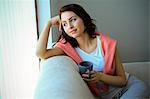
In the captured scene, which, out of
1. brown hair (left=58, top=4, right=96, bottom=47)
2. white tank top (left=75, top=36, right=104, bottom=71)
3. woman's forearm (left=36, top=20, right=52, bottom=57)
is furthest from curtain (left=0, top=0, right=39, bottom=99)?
white tank top (left=75, top=36, right=104, bottom=71)

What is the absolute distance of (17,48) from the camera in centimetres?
151

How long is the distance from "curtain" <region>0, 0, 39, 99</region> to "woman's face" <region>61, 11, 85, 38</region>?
0.31 meters

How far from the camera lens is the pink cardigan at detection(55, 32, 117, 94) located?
1.38 m

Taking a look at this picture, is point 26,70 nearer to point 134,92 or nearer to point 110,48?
point 110,48

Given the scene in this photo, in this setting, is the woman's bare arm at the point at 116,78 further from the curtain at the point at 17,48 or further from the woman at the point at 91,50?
the curtain at the point at 17,48

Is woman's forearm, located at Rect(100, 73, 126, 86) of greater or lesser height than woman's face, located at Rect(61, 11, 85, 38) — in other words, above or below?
below

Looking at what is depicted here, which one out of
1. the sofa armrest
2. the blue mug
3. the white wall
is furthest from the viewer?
the white wall

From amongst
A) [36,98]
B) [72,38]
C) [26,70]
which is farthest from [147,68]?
[36,98]

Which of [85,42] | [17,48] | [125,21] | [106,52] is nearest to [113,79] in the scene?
[106,52]

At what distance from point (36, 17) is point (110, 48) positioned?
61 centimetres

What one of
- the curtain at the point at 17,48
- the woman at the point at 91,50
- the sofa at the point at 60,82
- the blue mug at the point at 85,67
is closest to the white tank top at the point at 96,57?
the woman at the point at 91,50

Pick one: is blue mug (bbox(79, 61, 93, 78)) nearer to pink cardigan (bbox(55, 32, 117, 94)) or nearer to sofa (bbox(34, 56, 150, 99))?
sofa (bbox(34, 56, 150, 99))

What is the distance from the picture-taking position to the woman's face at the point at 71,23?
1.33 m

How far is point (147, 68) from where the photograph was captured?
178cm
